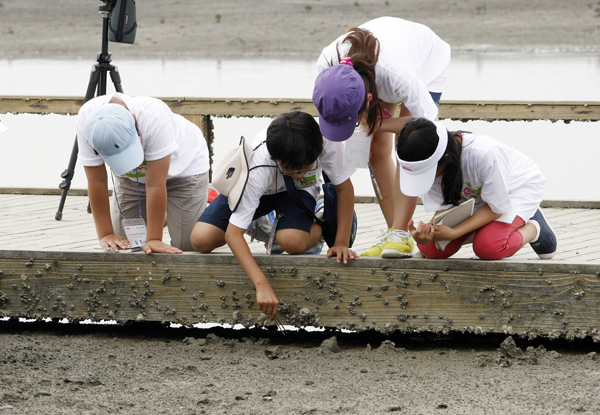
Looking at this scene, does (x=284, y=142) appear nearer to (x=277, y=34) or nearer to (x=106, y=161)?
(x=106, y=161)

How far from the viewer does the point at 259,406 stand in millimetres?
3328

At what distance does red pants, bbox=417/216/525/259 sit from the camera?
150 inches

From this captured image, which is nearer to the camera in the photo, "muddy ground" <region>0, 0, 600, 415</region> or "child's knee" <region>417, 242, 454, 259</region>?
"muddy ground" <region>0, 0, 600, 415</region>

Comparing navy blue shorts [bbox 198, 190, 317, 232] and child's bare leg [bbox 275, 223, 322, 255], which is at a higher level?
navy blue shorts [bbox 198, 190, 317, 232]

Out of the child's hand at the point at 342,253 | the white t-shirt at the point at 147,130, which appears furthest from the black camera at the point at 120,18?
the child's hand at the point at 342,253

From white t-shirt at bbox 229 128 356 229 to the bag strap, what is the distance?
51 mm

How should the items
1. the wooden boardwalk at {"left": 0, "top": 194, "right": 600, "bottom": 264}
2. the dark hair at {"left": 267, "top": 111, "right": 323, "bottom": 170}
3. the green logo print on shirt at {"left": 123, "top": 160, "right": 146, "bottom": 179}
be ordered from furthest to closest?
the wooden boardwalk at {"left": 0, "top": 194, "right": 600, "bottom": 264} → the green logo print on shirt at {"left": 123, "top": 160, "right": 146, "bottom": 179} → the dark hair at {"left": 267, "top": 111, "right": 323, "bottom": 170}

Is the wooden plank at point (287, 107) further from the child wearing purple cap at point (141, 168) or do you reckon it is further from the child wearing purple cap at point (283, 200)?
the child wearing purple cap at point (283, 200)

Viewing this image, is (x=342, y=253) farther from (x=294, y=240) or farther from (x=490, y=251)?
(x=490, y=251)

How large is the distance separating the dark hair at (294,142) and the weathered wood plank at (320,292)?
0.42 m

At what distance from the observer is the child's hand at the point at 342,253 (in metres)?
3.80

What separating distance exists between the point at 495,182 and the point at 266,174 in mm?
940

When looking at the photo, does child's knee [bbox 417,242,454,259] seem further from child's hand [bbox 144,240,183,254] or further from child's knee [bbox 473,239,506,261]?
child's hand [bbox 144,240,183,254]

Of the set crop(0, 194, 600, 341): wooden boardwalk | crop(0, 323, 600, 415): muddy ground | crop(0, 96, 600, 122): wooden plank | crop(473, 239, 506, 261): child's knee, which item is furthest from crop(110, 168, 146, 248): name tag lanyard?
crop(0, 96, 600, 122): wooden plank
